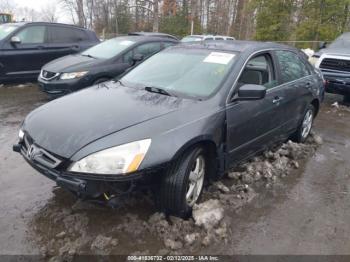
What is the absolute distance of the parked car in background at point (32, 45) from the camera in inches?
314

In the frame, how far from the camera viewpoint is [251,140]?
3785 mm

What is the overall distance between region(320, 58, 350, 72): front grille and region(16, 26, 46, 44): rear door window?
702cm

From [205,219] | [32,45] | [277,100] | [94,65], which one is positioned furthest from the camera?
[32,45]

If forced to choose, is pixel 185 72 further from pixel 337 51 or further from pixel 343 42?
pixel 343 42

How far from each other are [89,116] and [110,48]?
4873 millimetres

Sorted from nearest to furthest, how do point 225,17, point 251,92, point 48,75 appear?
1. point 251,92
2. point 48,75
3. point 225,17

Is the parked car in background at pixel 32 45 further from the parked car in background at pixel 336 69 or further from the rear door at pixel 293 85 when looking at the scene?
the parked car in background at pixel 336 69

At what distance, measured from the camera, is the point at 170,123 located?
286 cm

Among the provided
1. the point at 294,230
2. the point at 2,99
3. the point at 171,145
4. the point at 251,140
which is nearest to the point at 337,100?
the point at 251,140

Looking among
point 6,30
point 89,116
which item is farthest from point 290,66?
point 6,30

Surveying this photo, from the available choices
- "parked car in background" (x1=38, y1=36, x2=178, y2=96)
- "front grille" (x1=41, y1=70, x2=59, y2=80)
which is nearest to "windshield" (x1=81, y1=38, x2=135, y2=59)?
"parked car in background" (x1=38, y1=36, x2=178, y2=96)

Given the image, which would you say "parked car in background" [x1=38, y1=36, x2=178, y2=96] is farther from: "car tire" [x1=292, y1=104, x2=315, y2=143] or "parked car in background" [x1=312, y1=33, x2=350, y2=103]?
"parked car in background" [x1=312, y1=33, x2=350, y2=103]

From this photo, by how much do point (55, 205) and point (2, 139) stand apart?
7.42ft

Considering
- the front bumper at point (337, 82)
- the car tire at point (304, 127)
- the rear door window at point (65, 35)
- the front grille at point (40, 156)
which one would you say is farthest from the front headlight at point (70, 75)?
the front bumper at point (337, 82)
